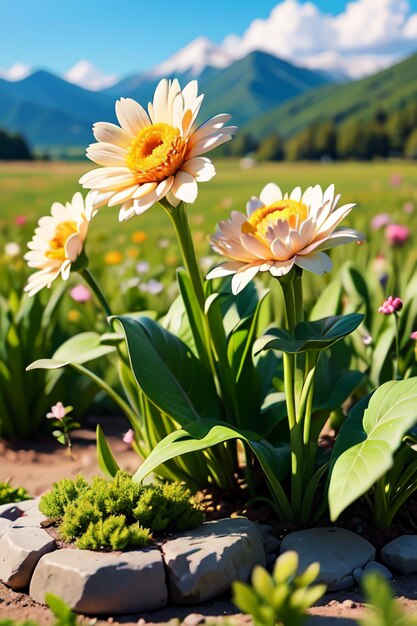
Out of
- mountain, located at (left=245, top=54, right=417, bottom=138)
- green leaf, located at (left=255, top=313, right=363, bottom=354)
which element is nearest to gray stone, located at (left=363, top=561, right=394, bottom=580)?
green leaf, located at (left=255, top=313, right=363, bottom=354)

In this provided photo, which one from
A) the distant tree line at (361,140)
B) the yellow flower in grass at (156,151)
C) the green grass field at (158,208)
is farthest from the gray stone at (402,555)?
the distant tree line at (361,140)

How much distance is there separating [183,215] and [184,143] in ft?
0.77

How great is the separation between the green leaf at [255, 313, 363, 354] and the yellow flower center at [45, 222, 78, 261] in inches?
30.5

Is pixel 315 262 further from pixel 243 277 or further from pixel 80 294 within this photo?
pixel 80 294

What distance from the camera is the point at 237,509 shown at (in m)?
2.45

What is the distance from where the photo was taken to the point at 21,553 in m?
2.03

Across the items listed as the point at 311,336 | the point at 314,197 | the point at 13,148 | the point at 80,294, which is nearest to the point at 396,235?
the point at 80,294

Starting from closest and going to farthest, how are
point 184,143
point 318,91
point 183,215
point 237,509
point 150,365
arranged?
point 184,143 → point 183,215 → point 150,365 → point 237,509 → point 318,91

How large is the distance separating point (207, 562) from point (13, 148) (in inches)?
1369

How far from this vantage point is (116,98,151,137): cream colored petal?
210 cm

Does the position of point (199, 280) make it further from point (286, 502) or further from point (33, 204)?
point (33, 204)

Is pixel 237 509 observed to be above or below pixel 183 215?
below

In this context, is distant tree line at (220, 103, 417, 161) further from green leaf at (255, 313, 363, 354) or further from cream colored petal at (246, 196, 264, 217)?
green leaf at (255, 313, 363, 354)

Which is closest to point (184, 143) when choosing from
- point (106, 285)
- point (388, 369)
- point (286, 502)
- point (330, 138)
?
point (286, 502)
